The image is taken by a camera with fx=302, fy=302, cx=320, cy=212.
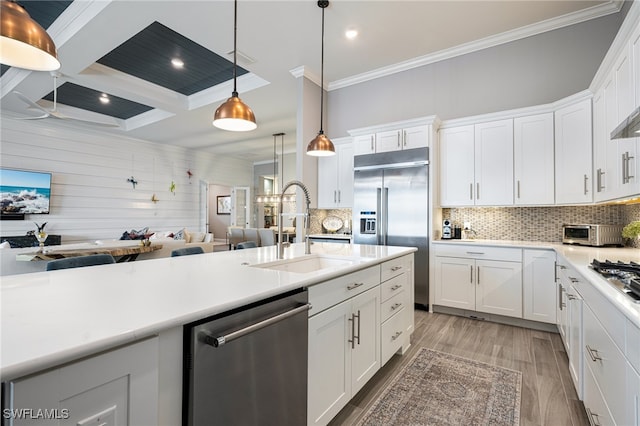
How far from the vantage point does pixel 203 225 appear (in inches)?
347

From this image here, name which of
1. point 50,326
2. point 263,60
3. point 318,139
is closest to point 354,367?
point 50,326

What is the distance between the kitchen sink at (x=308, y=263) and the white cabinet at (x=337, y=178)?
7.69ft

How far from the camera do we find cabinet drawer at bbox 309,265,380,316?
4.83 feet

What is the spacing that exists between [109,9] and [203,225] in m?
6.42

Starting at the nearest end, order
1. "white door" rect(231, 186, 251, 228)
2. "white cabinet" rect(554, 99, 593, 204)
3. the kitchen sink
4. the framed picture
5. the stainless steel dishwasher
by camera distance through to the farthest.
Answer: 1. the stainless steel dishwasher
2. the kitchen sink
3. "white cabinet" rect(554, 99, 593, 204)
4. "white door" rect(231, 186, 251, 228)
5. the framed picture

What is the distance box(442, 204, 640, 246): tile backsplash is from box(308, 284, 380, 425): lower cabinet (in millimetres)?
2605

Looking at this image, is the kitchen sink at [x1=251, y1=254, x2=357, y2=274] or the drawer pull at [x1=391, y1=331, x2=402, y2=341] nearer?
the kitchen sink at [x1=251, y1=254, x2=357, y2=274]

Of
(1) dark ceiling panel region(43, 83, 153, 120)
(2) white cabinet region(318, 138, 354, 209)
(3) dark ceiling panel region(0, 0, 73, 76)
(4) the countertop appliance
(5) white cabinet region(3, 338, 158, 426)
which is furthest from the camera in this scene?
(1) dark ceiling panel region(43, 83, 153, 120)

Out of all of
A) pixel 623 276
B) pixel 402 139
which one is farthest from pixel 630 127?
pixel 402 139

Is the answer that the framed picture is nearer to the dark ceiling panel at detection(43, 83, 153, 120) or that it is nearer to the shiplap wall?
the shiplap wall

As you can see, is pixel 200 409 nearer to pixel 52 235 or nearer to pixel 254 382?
pixel 254 382

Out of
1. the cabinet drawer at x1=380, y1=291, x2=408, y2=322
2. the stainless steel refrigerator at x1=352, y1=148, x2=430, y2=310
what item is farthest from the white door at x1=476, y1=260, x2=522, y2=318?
the cabinet drawer at x1=380, y1=291, x2=408, y2=322

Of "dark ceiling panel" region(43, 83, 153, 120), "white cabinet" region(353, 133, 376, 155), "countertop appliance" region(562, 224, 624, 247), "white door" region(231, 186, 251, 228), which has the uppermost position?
"dark ceiling panel" region(43, 83, 153, 120)

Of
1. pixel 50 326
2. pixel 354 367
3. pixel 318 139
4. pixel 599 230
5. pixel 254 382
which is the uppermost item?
pixel 318 139
